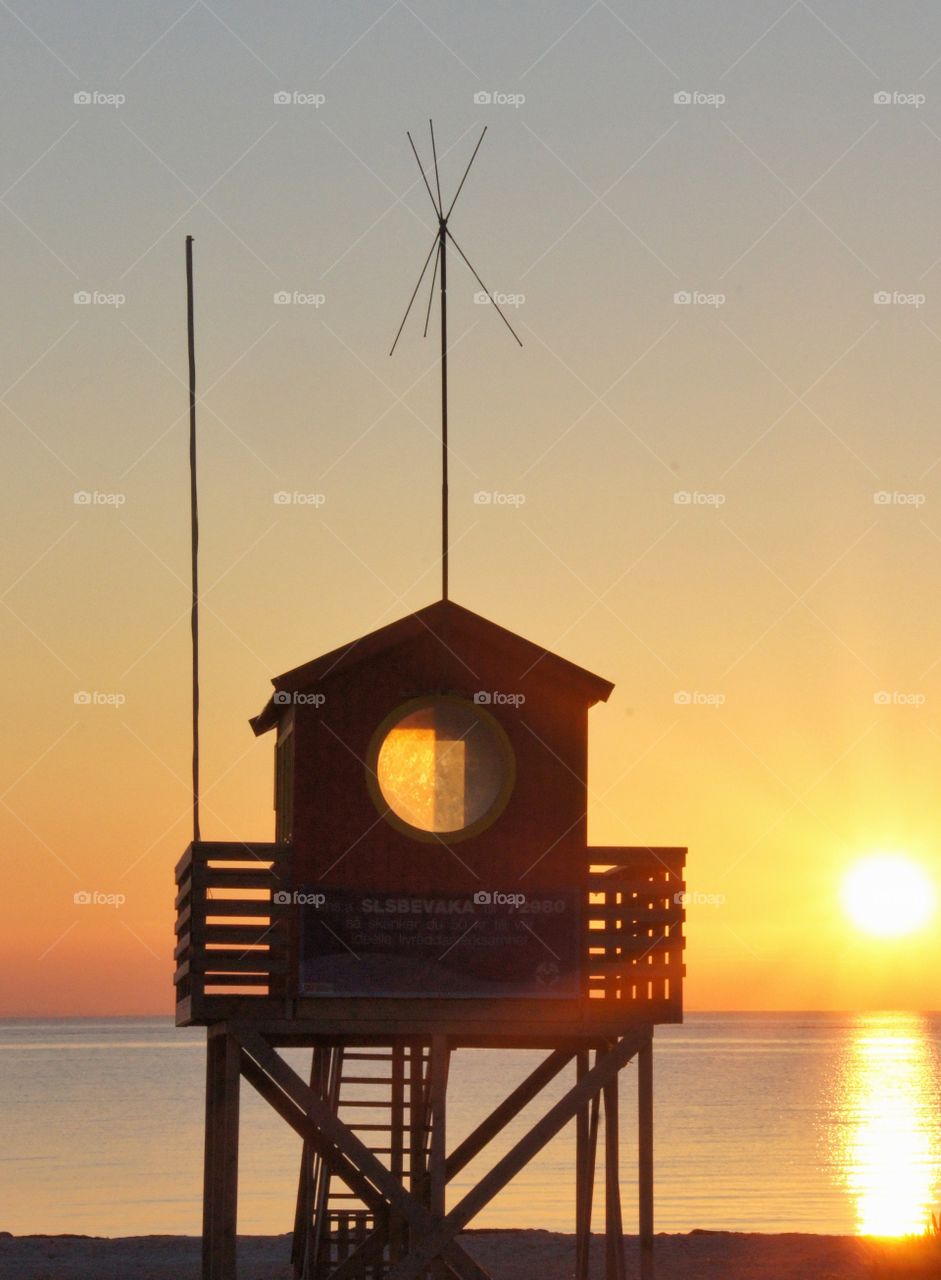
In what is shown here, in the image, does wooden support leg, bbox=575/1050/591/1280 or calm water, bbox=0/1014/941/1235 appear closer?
wooden support leg, bbox=575/1050/591/1280

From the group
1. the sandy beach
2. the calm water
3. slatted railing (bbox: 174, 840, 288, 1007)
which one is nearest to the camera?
slatted railing (bbox: 174, 840, 288, 1007)

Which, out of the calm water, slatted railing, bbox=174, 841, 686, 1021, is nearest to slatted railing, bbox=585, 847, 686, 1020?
slatted railing, bbox=174, 841, 686, 1021

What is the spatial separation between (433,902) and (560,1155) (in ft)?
166

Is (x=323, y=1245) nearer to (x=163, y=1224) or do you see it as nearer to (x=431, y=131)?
(x=431, y=131)

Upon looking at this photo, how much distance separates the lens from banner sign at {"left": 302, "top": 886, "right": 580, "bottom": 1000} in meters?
20.6

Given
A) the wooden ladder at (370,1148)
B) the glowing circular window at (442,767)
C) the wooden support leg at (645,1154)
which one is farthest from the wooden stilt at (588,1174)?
the glowing circular window at (442,767)

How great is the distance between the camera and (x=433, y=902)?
20.8 metres

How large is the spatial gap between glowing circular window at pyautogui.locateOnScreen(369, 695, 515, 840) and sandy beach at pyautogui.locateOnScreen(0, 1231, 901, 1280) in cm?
933

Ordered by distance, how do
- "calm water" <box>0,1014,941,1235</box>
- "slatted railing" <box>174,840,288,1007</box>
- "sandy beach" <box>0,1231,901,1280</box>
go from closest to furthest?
"slatted railing" <box>174,840,288,1007</box> < "sandy beach" <box>0,1231,901,1280</box> < "calm water" <box>0,1014,941,1235</box>

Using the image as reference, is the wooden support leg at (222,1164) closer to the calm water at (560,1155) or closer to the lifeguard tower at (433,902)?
the lifeguard tower at (433,902)

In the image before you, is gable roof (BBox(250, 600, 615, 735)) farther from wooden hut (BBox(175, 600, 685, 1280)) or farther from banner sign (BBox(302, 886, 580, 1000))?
banner sign (BBox(302, 886, 580, 1000))

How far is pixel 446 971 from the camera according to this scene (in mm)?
20766

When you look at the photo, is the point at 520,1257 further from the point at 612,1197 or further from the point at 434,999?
the point at 434,999

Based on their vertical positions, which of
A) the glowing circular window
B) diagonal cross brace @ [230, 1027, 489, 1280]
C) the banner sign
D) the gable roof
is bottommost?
diagonal cross brace @ [230, 1027, 489, 1280]
